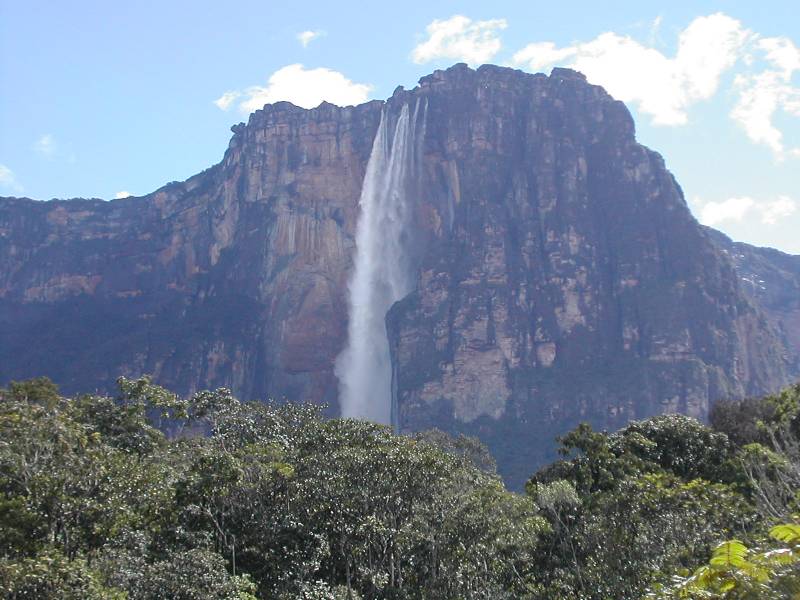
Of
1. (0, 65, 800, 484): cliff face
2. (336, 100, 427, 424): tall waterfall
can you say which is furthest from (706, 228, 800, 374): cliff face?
(336, 100, 427, 424): tall waterfall

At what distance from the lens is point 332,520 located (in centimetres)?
2070

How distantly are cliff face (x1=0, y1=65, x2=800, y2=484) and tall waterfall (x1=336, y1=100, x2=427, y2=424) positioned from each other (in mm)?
1615

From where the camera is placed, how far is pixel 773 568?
21.0 ft

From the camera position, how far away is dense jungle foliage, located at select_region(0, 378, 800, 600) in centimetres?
1747

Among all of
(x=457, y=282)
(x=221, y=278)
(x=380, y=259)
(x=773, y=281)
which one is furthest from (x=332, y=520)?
(x=773, y=281)

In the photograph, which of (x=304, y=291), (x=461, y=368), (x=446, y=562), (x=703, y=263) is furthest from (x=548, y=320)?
(x=446, y=562)

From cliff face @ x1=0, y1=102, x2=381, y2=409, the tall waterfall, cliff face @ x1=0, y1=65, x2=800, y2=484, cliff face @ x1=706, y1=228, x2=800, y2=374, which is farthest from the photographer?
cliff face @ x1=706, y1=228, x2=800, y2=374

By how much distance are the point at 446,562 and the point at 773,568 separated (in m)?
15.8

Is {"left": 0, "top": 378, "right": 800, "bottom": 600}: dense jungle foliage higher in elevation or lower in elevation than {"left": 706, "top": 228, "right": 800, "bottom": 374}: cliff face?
lower

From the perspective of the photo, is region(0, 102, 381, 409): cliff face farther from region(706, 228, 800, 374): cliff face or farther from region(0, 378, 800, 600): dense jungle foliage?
region(0, 378, 800, 600): dense jungle foliage

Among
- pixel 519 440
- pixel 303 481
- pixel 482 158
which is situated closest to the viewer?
pixel 303 481

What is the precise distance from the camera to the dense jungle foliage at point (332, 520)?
1747 centimetres

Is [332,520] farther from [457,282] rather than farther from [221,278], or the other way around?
[221,278]

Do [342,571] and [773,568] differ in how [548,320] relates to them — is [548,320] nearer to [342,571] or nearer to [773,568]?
[342,571]
